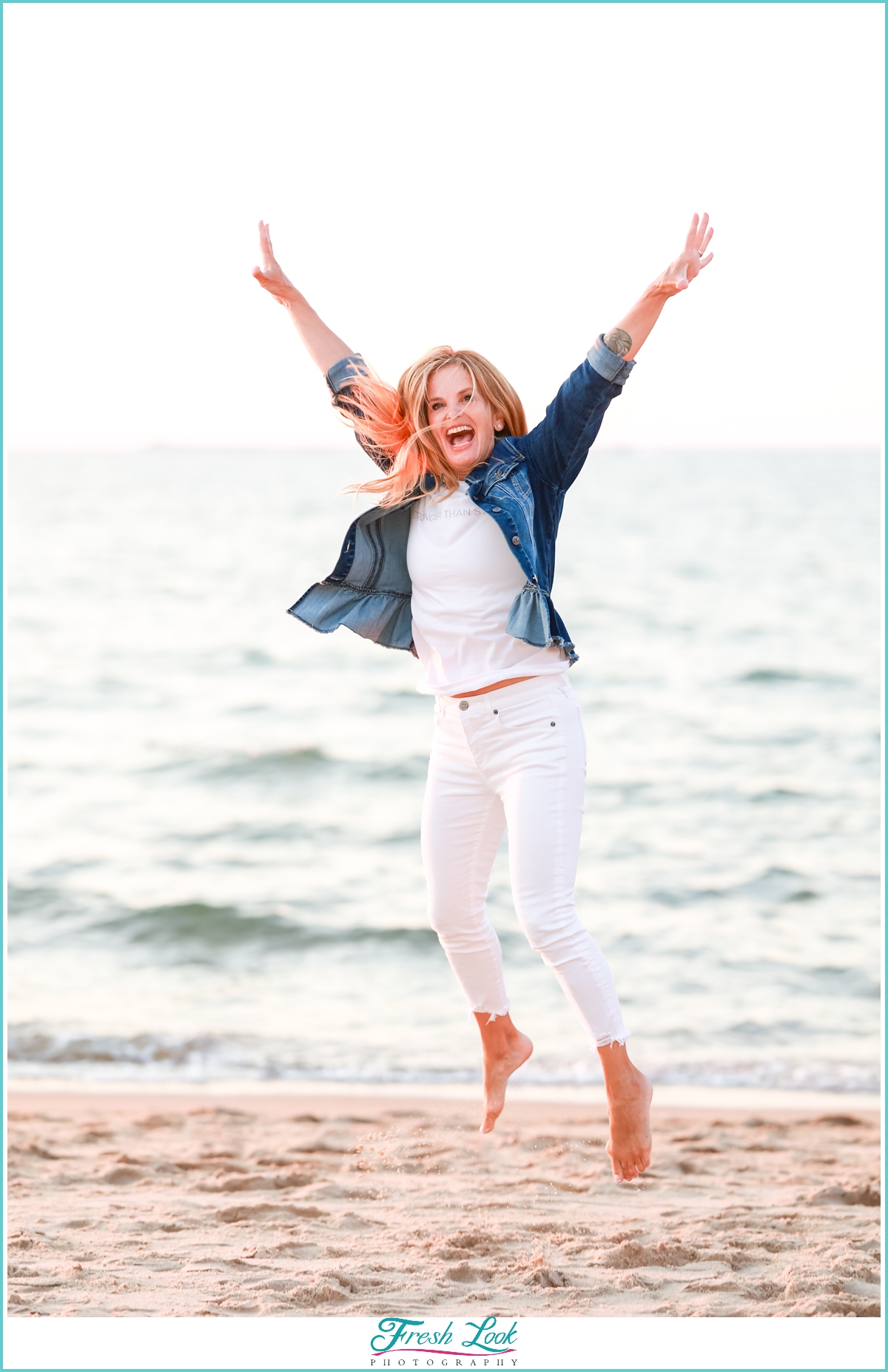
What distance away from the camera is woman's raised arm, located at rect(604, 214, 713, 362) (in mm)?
2906

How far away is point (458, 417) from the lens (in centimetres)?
310

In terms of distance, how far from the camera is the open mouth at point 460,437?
3117 mm

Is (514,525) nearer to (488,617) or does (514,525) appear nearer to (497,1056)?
(488,617)

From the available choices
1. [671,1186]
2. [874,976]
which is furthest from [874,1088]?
[671,1186]

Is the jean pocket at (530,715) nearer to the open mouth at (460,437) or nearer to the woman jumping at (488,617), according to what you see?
the woman jumping at (488,617)

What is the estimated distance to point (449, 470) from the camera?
3186 mm

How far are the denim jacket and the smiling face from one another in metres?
0.05

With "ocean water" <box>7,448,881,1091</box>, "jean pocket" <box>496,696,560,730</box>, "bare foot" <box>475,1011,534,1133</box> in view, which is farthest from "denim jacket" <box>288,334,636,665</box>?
"ocean water" <box>7,448,881,1091</box>

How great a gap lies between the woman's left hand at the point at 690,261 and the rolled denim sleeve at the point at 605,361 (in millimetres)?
193

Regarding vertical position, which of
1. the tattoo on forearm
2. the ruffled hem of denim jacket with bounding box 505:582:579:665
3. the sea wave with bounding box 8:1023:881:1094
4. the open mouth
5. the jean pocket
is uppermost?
the tattoo on forearm

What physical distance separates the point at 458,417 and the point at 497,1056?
63.7 inches

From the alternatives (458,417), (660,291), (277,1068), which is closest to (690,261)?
(660,291)

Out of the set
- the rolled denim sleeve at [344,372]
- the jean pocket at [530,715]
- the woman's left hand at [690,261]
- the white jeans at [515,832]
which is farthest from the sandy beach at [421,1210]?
the woman's left hand at [690,261]

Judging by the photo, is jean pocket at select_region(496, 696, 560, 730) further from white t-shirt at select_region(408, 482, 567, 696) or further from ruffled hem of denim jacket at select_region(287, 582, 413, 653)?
ruffled hem of denim jacket at select_region(287, 582, 413, 653)
